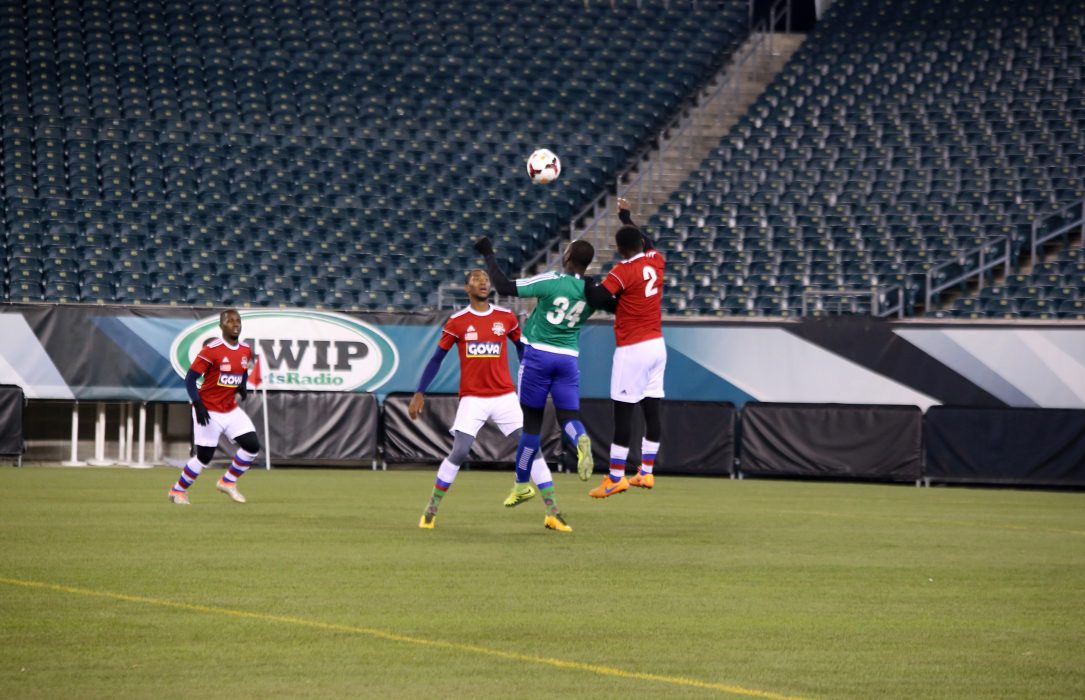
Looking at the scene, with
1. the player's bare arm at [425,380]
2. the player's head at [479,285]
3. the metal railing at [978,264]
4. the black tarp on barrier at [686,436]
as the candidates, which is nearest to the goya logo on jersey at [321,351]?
the black tarp on barrier at [686,436]

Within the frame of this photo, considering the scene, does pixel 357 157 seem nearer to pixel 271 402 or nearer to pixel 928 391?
pixel 271 402

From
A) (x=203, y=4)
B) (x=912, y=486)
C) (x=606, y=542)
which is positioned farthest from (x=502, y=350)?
(x=203, y=4)

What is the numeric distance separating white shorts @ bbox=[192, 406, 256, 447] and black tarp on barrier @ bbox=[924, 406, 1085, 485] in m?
11.7

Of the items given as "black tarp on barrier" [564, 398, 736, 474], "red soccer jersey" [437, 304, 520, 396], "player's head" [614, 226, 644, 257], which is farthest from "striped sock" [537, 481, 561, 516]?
"black tarp on barrier" [564, 398, 736, 474]

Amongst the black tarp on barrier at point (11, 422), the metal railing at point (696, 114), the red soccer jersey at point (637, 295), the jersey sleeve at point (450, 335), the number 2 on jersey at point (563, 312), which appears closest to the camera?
the jersey sleeve at point (450, 335)

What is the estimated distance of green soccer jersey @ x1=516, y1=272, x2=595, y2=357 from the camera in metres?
14.1

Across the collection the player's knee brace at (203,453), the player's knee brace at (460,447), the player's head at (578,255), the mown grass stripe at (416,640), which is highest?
the player's head at (578,255)

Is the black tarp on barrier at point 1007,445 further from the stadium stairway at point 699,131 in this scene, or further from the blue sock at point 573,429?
the blue sock at point 573,429

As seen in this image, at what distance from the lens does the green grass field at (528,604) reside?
705 cm

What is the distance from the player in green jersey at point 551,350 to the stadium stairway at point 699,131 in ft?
57.0

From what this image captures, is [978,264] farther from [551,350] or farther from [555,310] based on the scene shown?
[555,310]

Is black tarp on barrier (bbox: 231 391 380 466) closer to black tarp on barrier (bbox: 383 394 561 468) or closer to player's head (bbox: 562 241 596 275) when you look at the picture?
black tarp on barrier (bbox: 383 394 561 468)

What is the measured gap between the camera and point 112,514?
15.8 meters

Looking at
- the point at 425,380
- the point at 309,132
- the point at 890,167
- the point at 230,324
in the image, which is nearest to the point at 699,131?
the point at 890,167
